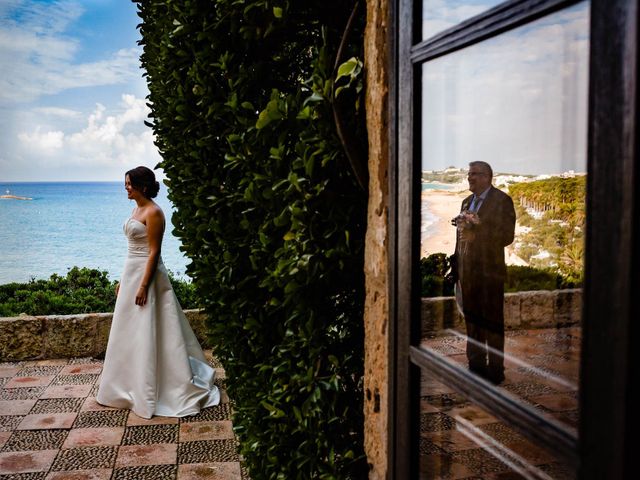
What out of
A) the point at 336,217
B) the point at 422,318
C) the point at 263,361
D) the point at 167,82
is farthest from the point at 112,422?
the point at 422,318

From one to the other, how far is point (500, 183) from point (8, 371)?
5.56 meters

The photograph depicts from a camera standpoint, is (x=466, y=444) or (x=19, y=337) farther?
A: (x=19, y=337)

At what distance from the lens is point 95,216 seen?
63.5 metres

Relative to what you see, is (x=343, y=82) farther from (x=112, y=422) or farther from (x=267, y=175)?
(x=112, y=422)

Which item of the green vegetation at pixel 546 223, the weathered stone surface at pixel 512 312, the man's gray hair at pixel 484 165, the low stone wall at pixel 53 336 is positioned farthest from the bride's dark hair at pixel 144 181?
the man's gray hair at pixel 484 165

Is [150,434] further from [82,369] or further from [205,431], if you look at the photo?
[82,369]

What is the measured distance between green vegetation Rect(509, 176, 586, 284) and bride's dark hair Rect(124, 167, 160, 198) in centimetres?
327

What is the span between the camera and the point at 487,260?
2.05m

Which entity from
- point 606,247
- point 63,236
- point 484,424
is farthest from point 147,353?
point 63,236

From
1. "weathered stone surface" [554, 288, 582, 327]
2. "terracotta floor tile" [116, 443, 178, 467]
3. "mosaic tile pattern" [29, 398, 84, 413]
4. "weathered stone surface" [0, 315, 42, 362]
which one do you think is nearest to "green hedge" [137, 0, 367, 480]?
"weathered stone surface" [554, 288, 582, 327]

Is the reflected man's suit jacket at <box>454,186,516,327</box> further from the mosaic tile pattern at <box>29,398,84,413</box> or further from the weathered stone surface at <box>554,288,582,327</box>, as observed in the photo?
the mosaic tile pattern at <box>29,398,84,413</box>

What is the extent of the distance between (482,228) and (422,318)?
1.82 feet

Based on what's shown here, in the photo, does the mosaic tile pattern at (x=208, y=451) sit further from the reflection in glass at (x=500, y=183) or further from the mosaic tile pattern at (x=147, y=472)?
the reflection in glass at (x=500, y=183)

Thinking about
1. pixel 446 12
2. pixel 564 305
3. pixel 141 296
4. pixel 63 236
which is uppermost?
pixel 446 12
